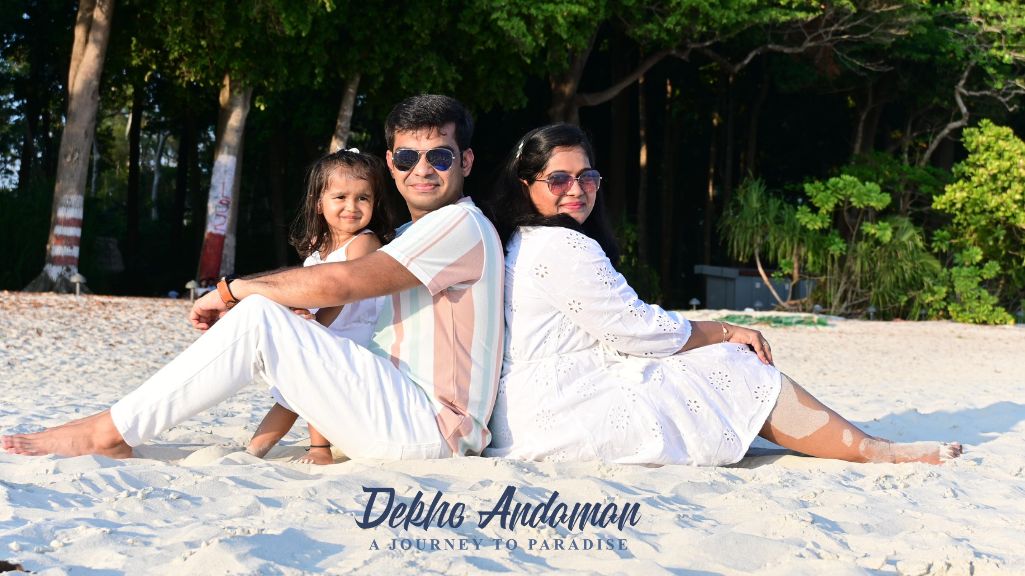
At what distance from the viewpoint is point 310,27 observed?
13.7 m

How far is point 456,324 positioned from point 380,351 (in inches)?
13.0

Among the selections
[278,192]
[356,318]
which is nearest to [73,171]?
[278,192]

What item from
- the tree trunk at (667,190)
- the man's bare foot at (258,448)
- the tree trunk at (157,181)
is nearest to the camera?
the man's bare foot at (258,448)

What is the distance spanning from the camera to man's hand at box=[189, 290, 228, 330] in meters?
3.67

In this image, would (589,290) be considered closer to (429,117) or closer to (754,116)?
(429,117)

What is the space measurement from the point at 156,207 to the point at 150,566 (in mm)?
36677

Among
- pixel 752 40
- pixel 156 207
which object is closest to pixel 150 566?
pixel 752 40

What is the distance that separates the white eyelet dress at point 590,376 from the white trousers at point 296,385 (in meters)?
0.39

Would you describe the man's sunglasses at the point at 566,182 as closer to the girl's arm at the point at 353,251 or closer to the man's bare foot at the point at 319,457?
the girl's arm at the point at 353,251

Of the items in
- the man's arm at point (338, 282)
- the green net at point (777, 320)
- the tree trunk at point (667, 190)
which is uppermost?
the tree trunk at point (667, 190)

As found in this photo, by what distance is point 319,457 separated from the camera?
3898 mm

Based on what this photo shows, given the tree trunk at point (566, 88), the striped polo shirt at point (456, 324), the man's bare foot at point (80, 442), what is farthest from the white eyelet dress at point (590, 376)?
the tree trunk at point (566, 88)

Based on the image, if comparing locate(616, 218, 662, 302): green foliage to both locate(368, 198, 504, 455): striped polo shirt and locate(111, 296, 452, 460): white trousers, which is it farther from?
locate(111, 296, 452, 460): white trousers

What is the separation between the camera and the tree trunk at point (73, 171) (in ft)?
45.2
